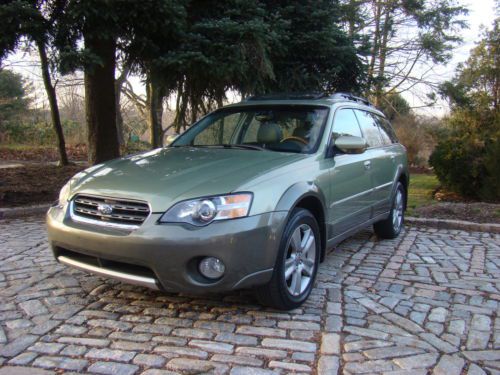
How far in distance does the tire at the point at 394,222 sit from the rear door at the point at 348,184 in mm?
930

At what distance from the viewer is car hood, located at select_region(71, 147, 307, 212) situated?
319 cm

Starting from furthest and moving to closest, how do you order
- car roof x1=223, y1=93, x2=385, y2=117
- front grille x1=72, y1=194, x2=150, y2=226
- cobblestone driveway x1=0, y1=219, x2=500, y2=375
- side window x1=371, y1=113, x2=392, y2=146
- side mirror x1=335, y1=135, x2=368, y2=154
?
1. side window x1=371, y1=113, x2=392, y2=146
2. car roof x1=223, y1=93, x2=385, y2=117
3. side mirror x1=335, y1=135, x2=368, y2=154
4. front grille x1=72, y1=194, x2=150, y2=226
5. cobblestone driveway x1=0, y1=219, x2=500, y2=375

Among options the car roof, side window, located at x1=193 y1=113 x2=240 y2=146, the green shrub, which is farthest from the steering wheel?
the green shrub

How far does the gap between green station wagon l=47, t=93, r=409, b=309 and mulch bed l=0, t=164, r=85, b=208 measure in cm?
377

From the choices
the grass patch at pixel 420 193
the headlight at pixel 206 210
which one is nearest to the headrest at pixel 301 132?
the headlight at pixel 206 210

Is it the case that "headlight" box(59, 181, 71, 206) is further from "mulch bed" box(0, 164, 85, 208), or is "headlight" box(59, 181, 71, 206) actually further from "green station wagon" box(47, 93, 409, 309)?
"mulch bed" box(0, 164, 85, 208)

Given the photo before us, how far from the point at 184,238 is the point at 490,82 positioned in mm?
13046

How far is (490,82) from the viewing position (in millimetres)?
13328

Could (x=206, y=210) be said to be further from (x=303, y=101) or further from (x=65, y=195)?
(x=303, y=101)

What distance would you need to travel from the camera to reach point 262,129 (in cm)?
460

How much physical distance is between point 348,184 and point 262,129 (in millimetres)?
990

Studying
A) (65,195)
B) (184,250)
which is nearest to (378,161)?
(184,250)

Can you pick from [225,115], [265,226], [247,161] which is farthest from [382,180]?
[265,226]

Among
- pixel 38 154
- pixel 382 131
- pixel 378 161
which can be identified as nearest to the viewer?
pixel 378 161
